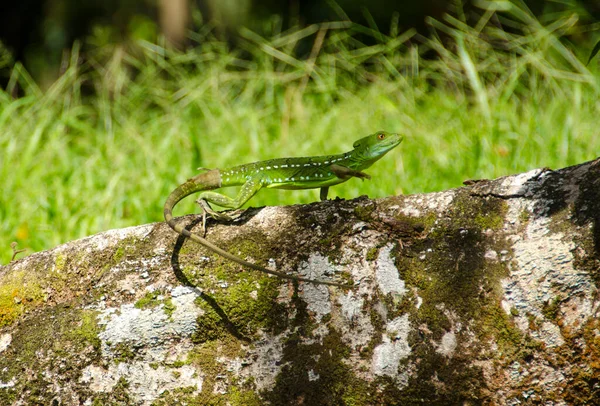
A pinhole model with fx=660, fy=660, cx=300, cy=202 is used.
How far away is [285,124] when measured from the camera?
570 cm

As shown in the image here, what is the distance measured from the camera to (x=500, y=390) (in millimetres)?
1847

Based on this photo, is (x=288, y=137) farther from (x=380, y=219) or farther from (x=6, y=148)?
(x=380, y=219)

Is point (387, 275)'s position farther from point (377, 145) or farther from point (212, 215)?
point (377, 145)

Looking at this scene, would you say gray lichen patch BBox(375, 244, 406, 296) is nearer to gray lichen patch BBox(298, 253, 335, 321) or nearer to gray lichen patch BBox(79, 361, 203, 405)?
gray lichen patch BBox(298, 253, 335, 321)

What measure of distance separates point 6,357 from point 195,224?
748mm

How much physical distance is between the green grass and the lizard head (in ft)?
4.45

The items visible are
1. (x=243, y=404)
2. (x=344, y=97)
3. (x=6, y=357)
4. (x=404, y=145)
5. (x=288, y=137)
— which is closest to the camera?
(x=243, y=404)

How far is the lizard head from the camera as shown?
3.01 meters

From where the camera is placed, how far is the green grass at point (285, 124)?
454cm

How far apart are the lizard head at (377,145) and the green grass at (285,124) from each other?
1.36 m

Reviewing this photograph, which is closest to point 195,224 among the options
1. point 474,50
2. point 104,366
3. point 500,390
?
point 104,366

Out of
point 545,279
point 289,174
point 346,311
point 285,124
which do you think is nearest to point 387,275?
point 346,311

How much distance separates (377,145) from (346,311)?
4.00 feet

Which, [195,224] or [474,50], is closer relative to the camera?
[195,224]
